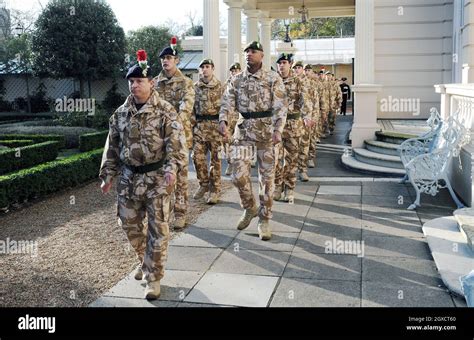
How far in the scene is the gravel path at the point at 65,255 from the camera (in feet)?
19.0

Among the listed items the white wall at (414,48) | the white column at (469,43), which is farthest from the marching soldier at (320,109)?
the white column at (469,43)

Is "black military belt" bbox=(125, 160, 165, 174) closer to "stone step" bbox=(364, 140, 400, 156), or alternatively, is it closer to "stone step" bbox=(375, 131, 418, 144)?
"stone step" bbox=(364, 140, 400, 156)

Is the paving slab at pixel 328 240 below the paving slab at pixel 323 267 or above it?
above

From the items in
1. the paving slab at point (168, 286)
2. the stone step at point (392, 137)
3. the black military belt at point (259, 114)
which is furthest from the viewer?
the stone step at point (392, 137)

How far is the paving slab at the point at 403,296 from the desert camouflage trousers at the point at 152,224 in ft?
6.22

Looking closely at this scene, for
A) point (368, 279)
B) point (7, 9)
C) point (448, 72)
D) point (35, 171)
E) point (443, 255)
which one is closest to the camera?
point (368, 279)

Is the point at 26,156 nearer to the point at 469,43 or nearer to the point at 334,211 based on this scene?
the point at 334,211

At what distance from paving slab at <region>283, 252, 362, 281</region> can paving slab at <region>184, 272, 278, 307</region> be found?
14.5 inches

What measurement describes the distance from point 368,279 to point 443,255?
104 cm

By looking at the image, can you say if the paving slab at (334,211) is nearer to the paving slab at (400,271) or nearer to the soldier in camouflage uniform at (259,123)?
the soldier in camouflage uniform at (259,123)

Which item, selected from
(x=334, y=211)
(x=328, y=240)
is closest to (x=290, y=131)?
(x=334, y=211)

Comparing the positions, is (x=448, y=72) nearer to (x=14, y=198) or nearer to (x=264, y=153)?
(x=264, y=153)

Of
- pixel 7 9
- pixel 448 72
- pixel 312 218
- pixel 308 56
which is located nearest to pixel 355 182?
pixel 312 218

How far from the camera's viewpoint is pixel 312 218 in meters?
8.56
